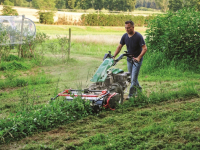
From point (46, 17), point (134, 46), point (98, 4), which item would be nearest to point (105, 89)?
point (134, 46)

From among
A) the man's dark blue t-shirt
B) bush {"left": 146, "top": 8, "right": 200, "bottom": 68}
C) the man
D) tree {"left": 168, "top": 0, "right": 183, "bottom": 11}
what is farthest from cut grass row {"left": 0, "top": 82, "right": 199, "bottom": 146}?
tree {"left": 168, "top": 0, "right": 183, "bottom": 11}

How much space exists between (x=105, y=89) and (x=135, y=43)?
1.50 meters

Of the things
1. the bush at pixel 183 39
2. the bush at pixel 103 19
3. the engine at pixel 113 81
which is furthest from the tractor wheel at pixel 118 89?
the bush at pixel 103 19

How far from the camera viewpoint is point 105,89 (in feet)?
23.9

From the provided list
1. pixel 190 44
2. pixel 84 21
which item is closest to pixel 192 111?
pixel 190 44

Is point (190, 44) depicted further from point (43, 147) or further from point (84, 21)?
point (84, 21)

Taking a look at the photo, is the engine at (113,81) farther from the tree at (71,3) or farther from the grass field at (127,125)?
the tree at (71,3)

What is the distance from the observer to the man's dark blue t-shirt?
7.86 metres

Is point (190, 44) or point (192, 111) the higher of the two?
point (190, 44)

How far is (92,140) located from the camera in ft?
17.1

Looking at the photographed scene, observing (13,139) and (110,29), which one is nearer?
(13,139)

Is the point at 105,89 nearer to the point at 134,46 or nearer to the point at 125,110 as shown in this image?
the point at 125,110

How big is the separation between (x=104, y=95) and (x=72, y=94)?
2.76ft

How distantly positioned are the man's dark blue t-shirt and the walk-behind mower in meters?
0.20
